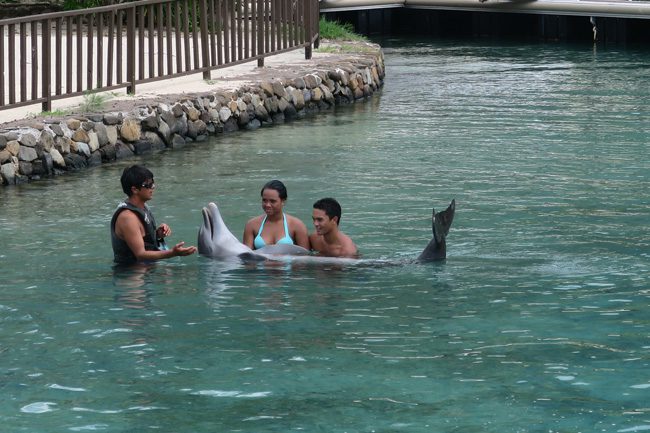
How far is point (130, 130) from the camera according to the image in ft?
58.1

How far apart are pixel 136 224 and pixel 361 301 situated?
6.80ft

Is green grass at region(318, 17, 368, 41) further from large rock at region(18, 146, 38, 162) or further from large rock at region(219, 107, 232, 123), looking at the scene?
large rock at region(18, 146, 38, 162)

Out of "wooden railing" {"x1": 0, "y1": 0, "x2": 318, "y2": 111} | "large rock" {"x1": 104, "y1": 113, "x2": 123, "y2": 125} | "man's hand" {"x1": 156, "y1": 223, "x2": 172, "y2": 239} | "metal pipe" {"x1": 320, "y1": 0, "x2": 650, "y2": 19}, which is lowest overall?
"man's hand" {"x1": 156, "y1": 223, "x2": 172, "y2": 239}

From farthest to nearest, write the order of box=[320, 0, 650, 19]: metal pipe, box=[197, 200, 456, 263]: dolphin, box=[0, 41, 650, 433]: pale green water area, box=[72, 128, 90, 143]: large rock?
box=[320, 0, 650, 19]: metal pipe, box=[72, 128, 90, 143]: large rock, box=[197, 200, 456, 263]: dolphin, box=[0, 41, 650, 433]: pale green water area

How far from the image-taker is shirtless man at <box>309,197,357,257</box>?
11406 millimetres

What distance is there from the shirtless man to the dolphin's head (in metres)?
0.61

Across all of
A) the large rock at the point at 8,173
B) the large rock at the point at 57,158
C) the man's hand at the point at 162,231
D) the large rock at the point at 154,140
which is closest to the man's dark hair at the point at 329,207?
the man's hand at the point at 162,231

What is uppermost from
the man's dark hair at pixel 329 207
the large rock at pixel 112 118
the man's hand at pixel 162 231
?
the large rock at pixel 112 118

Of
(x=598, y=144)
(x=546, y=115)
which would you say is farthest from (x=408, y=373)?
(x=546, y=115)

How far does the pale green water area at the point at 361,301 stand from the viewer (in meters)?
8.18

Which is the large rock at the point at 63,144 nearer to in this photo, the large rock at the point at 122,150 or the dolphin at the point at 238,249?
the large rock at the point at 122,150

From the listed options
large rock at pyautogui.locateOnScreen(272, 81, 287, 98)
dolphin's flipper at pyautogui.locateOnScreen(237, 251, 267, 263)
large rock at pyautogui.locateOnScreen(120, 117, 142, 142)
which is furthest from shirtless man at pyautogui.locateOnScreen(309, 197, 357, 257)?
large rock at pyautogui.locateOnScreen(272, 81, 287, 98)

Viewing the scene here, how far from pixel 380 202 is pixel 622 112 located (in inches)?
300

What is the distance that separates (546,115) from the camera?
20.7 m
